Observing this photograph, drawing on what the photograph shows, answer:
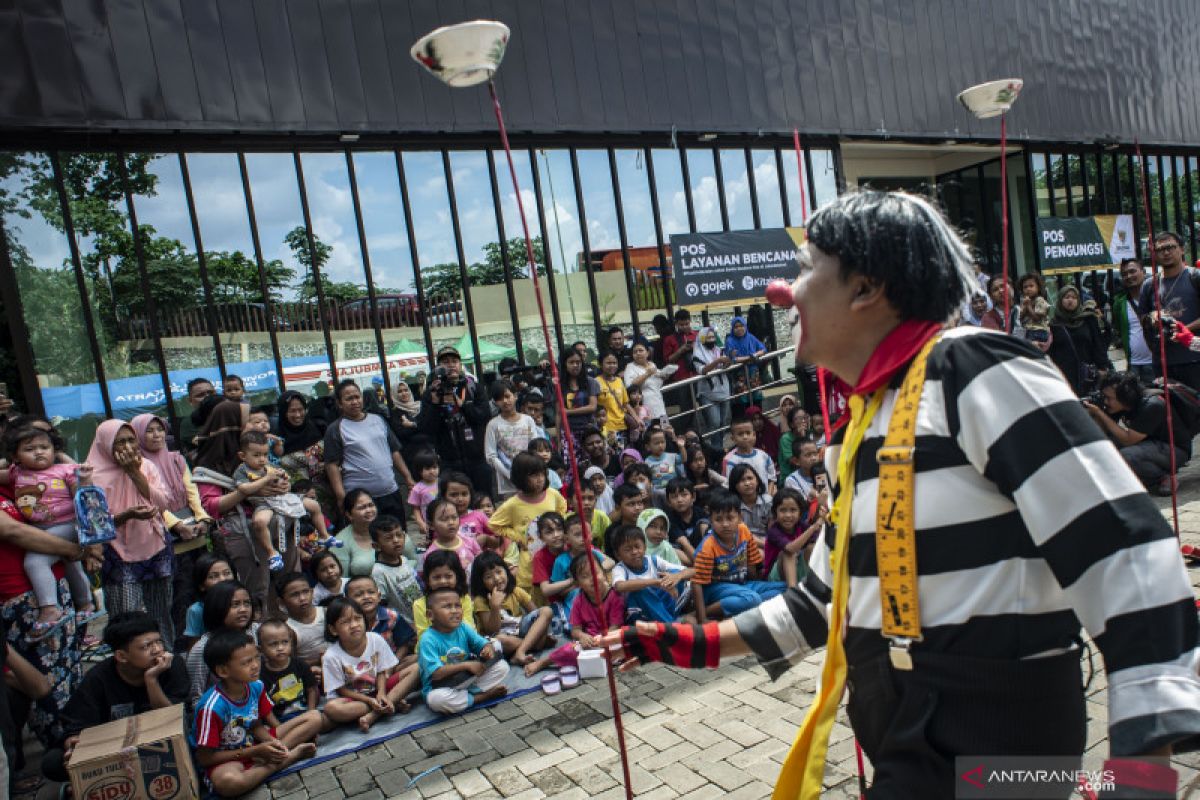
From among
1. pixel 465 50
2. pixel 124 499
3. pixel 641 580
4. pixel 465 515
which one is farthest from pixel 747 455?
pixel 465 50

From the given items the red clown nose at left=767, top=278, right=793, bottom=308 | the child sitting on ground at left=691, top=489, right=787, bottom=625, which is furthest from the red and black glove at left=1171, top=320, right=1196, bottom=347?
the red clown nose at left=767, top=278, right=793, bottom=308

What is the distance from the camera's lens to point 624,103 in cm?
1023

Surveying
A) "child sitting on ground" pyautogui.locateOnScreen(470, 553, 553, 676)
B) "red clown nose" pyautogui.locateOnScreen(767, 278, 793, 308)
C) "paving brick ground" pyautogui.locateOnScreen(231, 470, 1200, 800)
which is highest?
"red clown nose" pyautogui.locateOnScreen(767, 278, 793, 308)

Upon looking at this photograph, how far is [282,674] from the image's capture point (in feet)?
15.2

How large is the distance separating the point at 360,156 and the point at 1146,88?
15.1 meters

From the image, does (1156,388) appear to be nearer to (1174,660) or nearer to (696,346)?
(696,346)

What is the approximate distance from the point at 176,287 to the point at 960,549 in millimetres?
8000

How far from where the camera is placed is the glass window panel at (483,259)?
961cm

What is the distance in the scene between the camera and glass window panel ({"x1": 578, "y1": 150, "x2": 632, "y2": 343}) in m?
10.5

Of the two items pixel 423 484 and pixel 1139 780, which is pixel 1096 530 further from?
pixel 423 484

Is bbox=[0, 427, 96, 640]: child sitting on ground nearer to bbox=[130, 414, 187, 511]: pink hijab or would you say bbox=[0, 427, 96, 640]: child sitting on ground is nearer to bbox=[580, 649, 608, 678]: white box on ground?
bbox=[130, 414, 187, 511]: pink hijab

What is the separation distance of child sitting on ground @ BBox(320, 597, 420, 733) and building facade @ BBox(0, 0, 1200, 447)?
3.90 metres

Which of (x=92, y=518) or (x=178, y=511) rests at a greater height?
(x=92, y=518)

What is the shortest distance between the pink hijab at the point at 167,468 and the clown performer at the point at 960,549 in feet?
16.0
